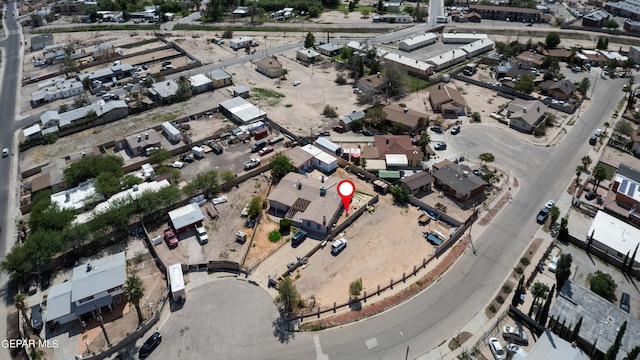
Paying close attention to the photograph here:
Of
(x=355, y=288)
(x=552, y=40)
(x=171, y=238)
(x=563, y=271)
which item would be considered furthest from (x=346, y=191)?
(x=552, y=40)

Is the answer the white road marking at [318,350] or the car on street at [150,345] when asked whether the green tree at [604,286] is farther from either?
the car on street at [150,345]

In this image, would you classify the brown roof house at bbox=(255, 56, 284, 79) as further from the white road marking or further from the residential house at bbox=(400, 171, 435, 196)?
the white road marking

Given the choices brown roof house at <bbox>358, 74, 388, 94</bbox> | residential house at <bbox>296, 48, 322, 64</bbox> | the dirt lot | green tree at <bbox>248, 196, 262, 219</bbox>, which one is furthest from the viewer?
residential house at <bbox>296, 48, 322, 64</bbox>

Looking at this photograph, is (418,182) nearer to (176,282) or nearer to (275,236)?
(275,236)

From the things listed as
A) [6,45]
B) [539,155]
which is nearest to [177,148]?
[539,155]

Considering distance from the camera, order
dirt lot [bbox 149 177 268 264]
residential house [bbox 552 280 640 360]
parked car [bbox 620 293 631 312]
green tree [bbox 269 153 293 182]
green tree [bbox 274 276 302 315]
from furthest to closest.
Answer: green tree [bbox 269 153 293 182] → dirt lot [bbox 149 177 268 264] → parked car [bbox 620 293 631 312] → green tree [bbox 274 276 302 315] → residential house [bbox 552 280 640 360]

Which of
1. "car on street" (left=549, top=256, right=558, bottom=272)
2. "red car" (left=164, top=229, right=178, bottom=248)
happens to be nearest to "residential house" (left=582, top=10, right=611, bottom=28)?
"car on street" (left=549, top=256, right=558, bottom=272)
